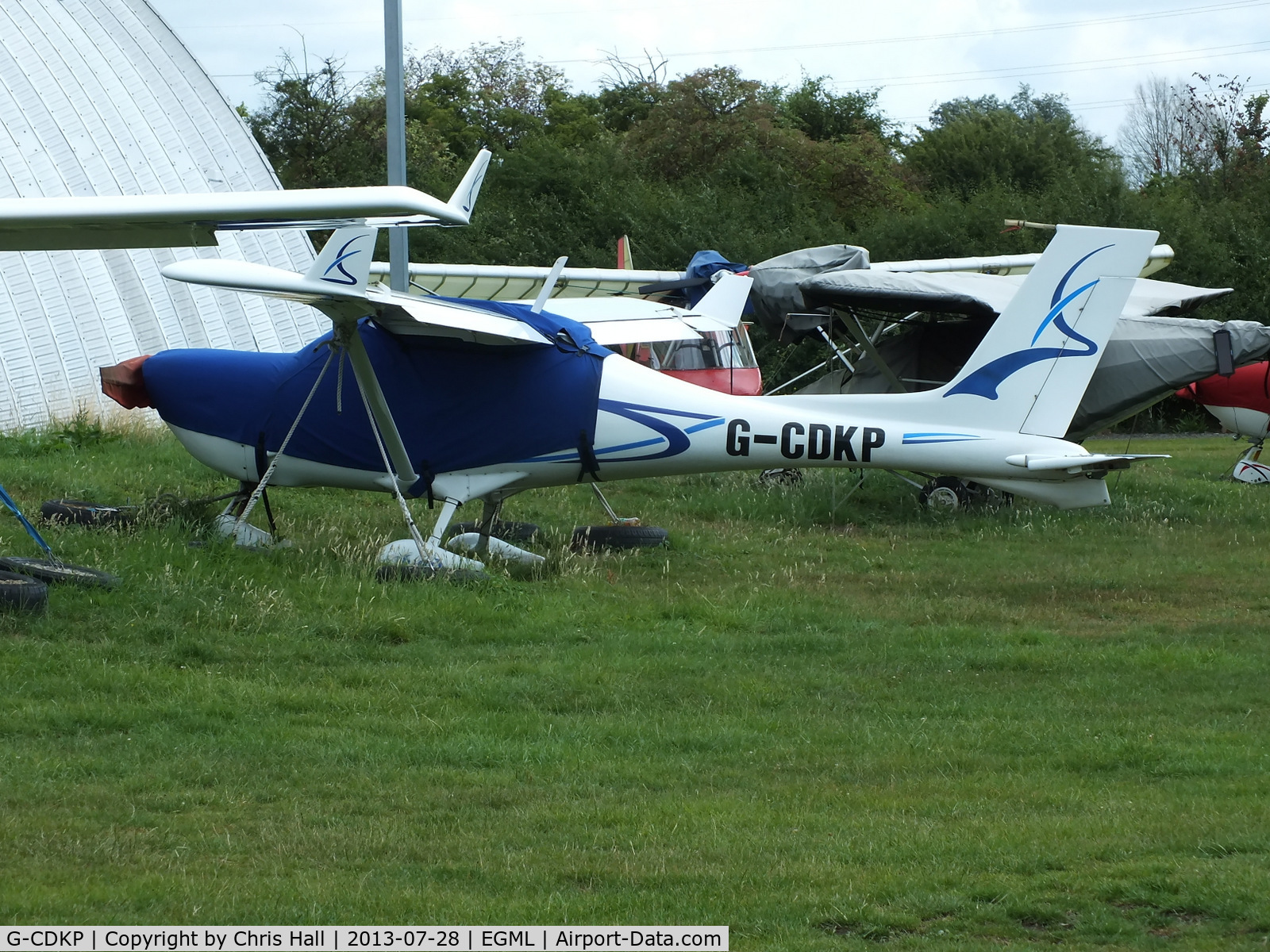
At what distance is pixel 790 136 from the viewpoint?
142ft

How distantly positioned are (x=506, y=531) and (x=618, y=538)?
3.32ft

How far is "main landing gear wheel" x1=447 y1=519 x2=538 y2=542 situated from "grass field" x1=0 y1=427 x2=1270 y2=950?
1.98ft

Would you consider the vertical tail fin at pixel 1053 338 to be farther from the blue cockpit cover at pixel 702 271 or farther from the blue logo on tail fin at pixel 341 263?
the blue cockpit cover at pixel 702 271

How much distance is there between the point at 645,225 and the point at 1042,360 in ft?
79.6

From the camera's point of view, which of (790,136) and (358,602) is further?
(790,136)

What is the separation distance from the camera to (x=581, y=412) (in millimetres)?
10617

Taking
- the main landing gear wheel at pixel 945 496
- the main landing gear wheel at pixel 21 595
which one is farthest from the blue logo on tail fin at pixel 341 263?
the main landing gear wheel at pixel 945 496

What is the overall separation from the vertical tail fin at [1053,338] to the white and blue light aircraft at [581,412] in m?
0.01

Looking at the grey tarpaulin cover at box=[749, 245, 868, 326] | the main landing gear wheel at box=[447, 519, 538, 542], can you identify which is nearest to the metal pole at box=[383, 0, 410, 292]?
the main landing gear wheel at box=[447, 519, 538, 542]

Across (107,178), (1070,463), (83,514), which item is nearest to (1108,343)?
(1070,463)

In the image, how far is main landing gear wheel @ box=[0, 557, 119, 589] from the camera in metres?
8.62

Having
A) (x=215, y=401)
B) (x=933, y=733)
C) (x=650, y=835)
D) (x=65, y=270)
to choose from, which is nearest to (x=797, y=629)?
(x=933, y=733)

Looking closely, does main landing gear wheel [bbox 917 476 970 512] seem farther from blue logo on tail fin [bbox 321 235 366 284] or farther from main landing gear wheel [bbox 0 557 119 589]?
main landing gear wheel [bbox 0 557 119 589]

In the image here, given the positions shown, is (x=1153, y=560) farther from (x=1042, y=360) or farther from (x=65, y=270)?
(x=65, y=270)
